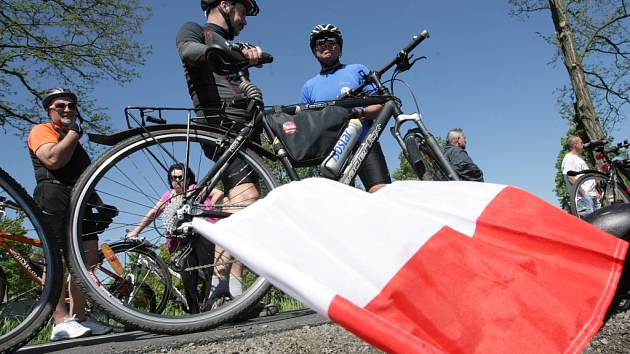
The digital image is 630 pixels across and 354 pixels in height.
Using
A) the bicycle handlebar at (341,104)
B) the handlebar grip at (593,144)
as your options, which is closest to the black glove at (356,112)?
the bicycle handlebar at (341,104)

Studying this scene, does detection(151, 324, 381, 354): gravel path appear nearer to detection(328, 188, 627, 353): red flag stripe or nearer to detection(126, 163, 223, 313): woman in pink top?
detection(126, 163, 223, 313): woman in pink top

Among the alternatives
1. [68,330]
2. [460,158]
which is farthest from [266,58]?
[460,158]

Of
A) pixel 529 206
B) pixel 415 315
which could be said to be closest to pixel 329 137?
pixel 529 206

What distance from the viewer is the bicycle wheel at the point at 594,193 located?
6.32 metres

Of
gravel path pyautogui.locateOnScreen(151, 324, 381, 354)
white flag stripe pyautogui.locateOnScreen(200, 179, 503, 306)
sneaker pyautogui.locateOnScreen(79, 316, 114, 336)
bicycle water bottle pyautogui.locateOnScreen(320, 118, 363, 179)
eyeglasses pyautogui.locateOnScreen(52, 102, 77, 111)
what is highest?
eyeglasses pyautogui.locateOnScreen(52, 102, 77, 111)

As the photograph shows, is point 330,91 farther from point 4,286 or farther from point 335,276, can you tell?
point 335,276

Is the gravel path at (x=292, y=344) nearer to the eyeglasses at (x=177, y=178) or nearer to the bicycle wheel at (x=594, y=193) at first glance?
the eyeglasses at (x=177, y=178)

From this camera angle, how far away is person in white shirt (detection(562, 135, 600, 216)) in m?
6.31

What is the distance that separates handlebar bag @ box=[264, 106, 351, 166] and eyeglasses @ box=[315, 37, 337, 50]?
136 centimetres

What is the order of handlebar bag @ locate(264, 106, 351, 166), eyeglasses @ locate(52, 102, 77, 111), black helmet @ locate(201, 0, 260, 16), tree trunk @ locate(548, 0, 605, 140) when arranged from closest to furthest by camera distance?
handlebar bag @ locate(264, 106, 351, 166) → black helmet @ locate(201, 0, 260, 16) → eyeglasses @ locate(52, 102, 77, 111) → tree trunk @ locate(548, 0, 605, 140)

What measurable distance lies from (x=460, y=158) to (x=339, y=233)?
3.86m

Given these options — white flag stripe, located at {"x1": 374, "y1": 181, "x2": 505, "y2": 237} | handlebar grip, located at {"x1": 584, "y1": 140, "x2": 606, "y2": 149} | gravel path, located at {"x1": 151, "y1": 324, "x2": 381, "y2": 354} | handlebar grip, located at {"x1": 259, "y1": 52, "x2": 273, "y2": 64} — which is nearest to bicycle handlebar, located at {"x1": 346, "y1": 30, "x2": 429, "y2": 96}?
handlebar grip, located at {"x1": 259, "y1": 52, "x2": 273, "y2": 64}

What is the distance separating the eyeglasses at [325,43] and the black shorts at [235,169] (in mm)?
1468

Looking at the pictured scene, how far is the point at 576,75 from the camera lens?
10016 millimetres
